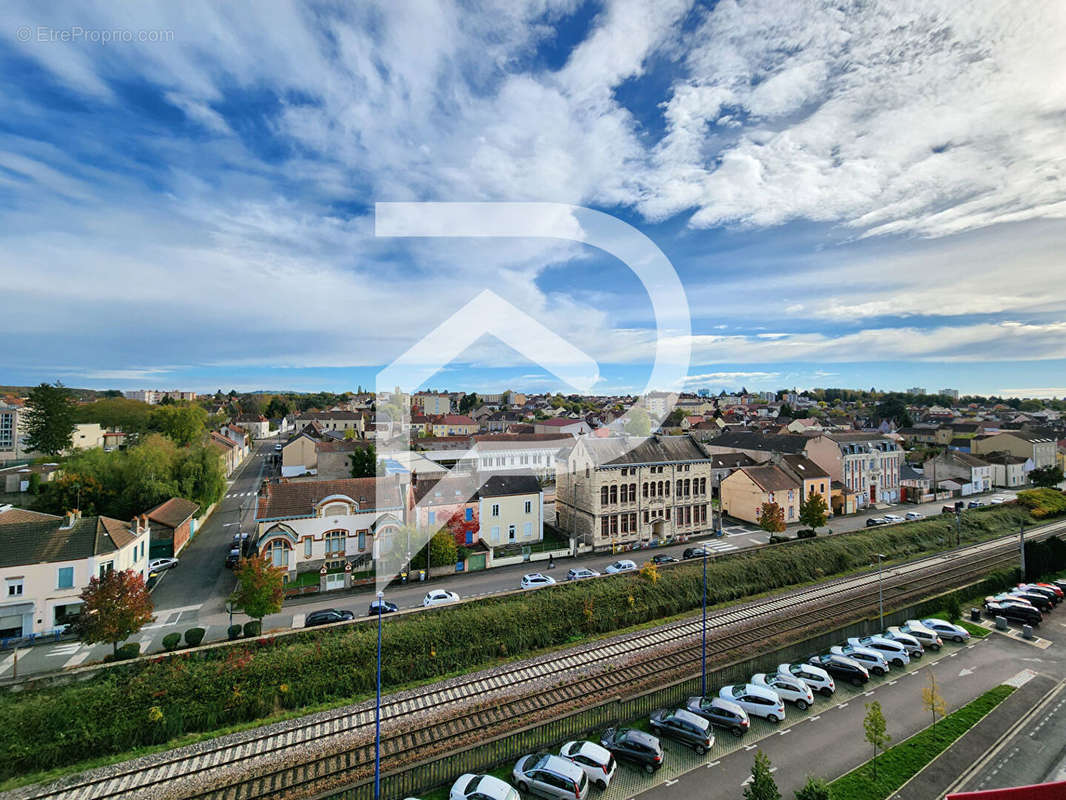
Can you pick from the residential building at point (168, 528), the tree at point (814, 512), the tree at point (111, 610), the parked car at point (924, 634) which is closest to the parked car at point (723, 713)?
the parked car at point (924, 634)

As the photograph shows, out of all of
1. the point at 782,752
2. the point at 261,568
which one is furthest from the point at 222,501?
the point at 782,752

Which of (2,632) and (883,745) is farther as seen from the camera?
(2,632)

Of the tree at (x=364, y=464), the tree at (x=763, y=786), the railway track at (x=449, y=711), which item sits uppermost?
the tree at (x=364, y=464)

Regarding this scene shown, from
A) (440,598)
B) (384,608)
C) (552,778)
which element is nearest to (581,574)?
(440,598)

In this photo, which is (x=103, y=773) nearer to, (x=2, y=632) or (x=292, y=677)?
(x=292, y=677)

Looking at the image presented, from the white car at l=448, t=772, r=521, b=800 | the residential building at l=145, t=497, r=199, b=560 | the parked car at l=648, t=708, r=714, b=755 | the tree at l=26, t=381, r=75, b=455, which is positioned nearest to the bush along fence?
the white car at l=448, t=772, r=521, b=800

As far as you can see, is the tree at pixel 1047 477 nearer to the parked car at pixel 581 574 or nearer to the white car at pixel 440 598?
the parked car at pixel 581 574

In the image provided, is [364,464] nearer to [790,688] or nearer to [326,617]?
[326,617]
